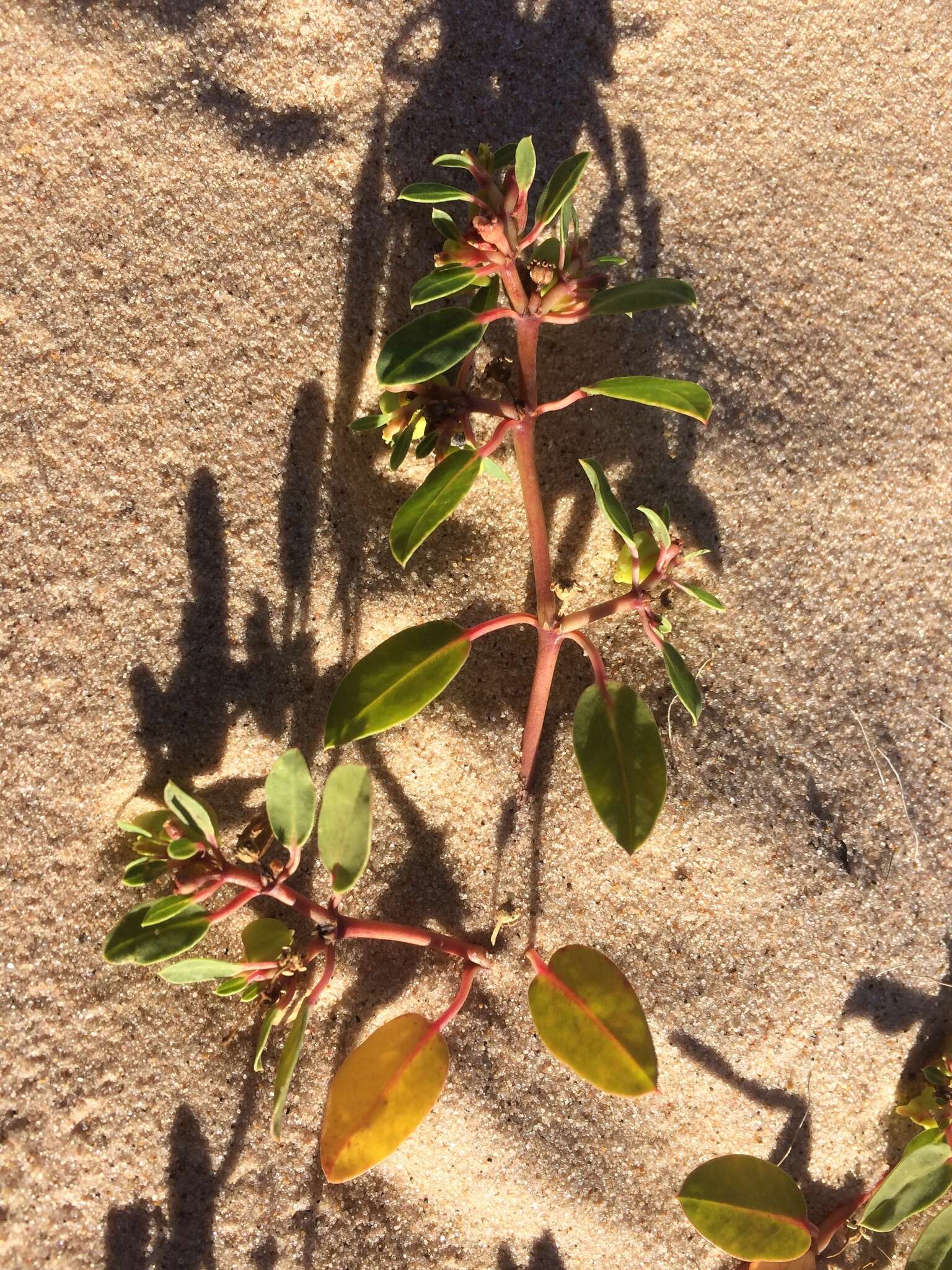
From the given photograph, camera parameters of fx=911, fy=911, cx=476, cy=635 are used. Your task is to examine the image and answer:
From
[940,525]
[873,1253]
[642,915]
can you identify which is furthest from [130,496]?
[873,1253]

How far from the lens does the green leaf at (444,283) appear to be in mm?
1206

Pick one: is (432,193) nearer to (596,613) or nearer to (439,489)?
(439,489)

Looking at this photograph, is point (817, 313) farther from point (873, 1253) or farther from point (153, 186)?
point (873, 1253)

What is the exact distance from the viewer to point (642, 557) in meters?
1.44

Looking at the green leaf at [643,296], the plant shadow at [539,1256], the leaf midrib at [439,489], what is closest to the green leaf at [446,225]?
the green leaf at [643,296]

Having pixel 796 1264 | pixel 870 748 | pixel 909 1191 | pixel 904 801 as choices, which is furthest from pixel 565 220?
pixel 796 1264

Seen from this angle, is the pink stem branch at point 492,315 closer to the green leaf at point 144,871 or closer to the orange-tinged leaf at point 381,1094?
the green leaf at point 144,871

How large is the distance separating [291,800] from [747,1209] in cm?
102

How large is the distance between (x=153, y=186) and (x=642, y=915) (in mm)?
1472

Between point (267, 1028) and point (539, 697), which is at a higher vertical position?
point (539, 697)

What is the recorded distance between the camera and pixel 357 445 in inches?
60.9

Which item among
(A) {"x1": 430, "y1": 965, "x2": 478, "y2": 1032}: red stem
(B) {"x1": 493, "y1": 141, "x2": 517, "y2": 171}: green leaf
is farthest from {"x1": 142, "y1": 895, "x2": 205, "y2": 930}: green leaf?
(B) {"x1": 493, "y1": 141, "x2": 517, "y2": 171}: green leaf

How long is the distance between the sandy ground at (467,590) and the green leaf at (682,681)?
0.58 feet

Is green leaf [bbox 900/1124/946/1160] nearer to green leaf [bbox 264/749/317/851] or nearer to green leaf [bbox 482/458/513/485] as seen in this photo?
green leaf [bbox 264/749/317/851]
